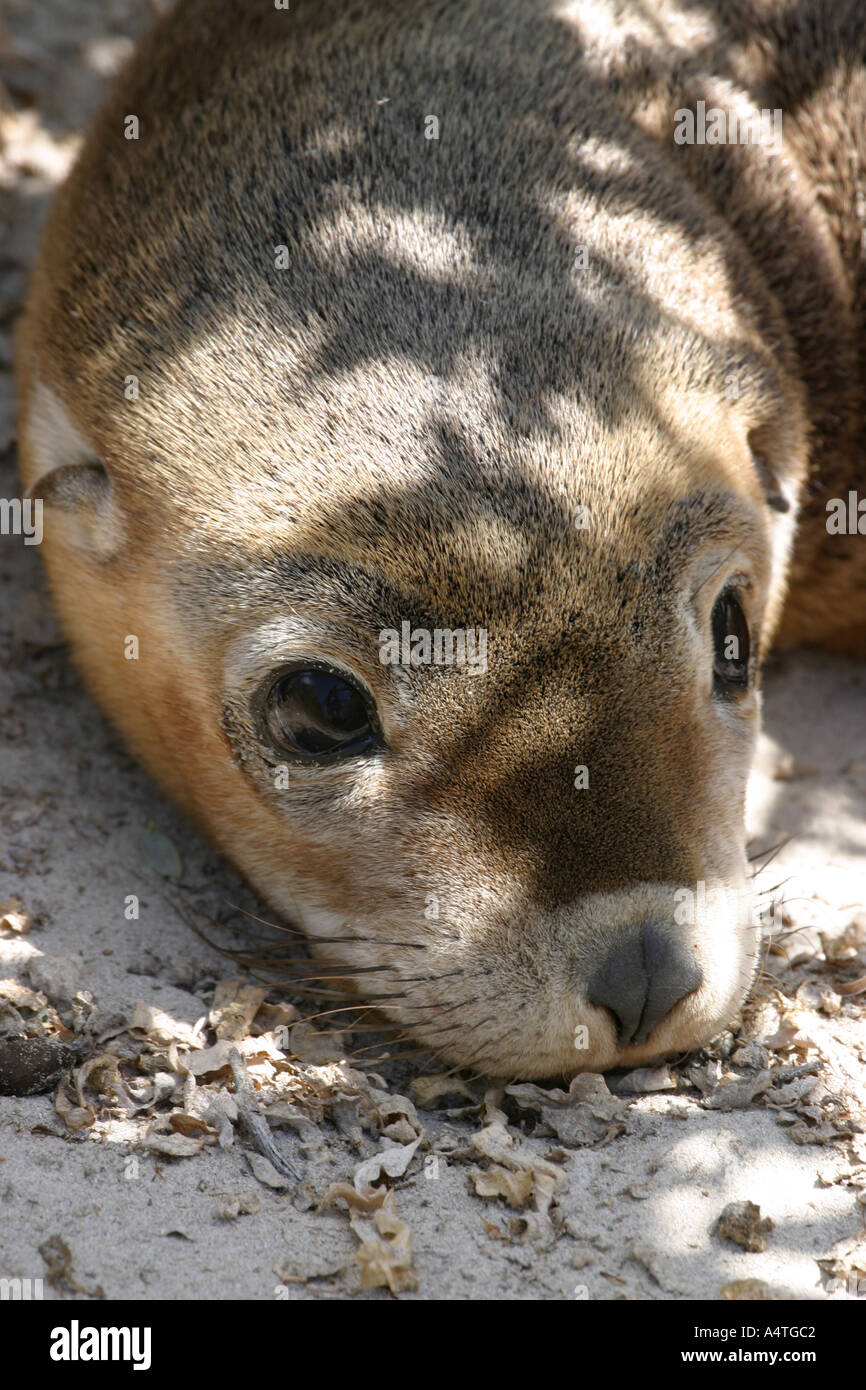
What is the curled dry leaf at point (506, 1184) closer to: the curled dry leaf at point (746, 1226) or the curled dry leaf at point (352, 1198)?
the curled dry leaf at point (352, 1198)

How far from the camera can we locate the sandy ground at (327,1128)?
3.52m

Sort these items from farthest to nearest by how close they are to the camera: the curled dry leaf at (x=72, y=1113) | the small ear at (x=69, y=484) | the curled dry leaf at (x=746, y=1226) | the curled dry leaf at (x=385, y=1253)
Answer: the small ear at (x=69, y=484) → the curled dry leaf at (x=72, y=1113) → the curled dry leaf at (x=746, y=1226) → the curled dry leaf at (x=385, y=1253)

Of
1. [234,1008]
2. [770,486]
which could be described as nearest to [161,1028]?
[234,1008]

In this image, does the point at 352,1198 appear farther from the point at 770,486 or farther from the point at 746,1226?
the point at 770,486

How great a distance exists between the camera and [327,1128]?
13.2 feet

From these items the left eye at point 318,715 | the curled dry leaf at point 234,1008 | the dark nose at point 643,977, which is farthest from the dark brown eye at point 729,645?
the curled dry leaf at point 234,1008

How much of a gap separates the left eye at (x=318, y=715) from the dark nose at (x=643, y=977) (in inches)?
36.3

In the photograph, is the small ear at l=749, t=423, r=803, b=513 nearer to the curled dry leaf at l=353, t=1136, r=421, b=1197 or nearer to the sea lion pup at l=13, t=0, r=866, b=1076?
the sea lion pup at l=13, t=0, r=866, b=1076

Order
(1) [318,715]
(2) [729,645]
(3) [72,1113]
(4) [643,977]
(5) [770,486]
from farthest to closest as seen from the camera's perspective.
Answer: (5) [770,486], (2) [729,645], (1) [318,715], (3) [72,1113], (4) [643,977]

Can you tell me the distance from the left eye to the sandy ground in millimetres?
880

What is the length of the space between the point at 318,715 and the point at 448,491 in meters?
0.74

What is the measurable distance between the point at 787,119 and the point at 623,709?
120 inches

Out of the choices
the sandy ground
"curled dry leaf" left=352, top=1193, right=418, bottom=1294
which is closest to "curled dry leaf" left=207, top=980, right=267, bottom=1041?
the sandy ground

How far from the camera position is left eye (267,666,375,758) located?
3996mm
